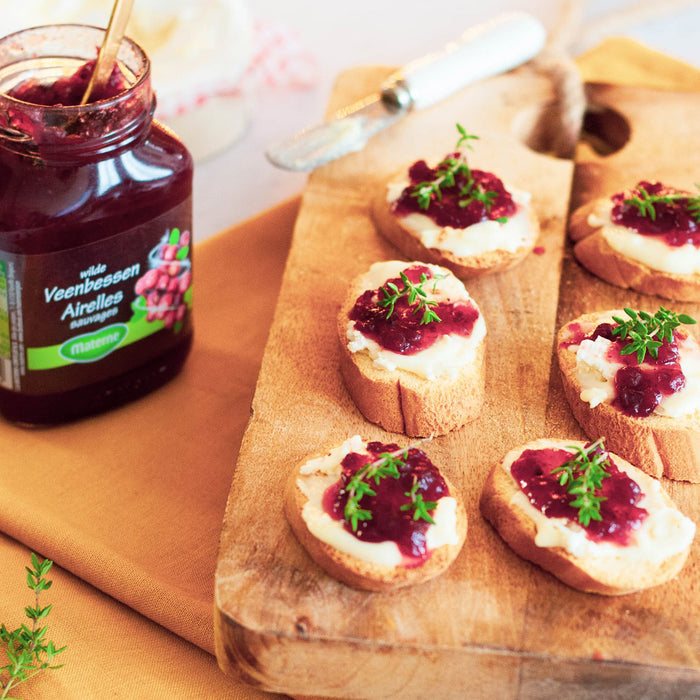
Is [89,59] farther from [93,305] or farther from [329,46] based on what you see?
[329,46]

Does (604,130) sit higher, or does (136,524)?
(604,130)

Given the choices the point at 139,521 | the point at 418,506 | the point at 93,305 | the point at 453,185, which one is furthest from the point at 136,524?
the point at 453,185

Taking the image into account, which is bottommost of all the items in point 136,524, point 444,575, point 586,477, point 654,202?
point 136,524

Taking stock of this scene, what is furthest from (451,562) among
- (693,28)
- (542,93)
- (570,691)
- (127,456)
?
(693,28)

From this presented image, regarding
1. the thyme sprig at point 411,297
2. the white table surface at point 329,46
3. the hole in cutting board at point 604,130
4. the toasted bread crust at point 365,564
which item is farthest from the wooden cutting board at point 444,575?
the white table surface at point 329,46

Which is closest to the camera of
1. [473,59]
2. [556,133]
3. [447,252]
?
[447,252]

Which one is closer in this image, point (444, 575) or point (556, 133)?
point (444, 575)

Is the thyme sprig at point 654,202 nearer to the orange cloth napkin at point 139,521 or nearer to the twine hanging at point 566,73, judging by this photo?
the twine hanging at point 566,73
